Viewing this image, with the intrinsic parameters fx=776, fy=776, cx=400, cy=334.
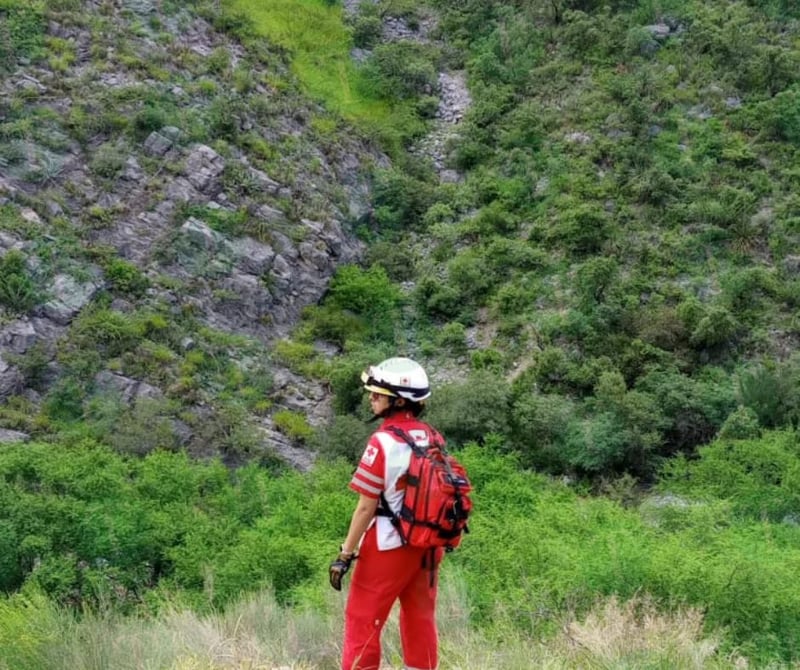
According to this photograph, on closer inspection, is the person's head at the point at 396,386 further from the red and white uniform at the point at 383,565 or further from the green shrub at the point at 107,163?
the green shrub at the point at 107,163

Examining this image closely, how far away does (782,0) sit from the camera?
24484mm

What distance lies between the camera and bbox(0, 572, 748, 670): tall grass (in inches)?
160

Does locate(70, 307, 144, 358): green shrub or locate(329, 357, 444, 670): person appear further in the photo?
locate(70, 307, 144, 358): green shrub

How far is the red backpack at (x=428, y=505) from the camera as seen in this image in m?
3.57

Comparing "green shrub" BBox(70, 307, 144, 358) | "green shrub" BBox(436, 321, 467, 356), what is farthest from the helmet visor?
"green shrub" BBox(436, 321, 467, 356)

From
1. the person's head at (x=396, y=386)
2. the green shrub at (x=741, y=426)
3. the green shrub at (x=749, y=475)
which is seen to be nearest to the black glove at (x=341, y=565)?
the person's head at (x=396, y=386)

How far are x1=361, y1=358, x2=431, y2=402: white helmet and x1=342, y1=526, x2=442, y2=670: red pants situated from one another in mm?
667

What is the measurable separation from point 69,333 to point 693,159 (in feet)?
53.2

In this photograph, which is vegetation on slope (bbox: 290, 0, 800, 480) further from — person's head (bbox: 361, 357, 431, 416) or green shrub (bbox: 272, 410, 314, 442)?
person's head (bbox: 361, 357, 431, 416)

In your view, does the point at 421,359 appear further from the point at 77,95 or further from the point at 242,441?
the point at 77,95

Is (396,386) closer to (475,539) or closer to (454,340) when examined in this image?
(475,539)

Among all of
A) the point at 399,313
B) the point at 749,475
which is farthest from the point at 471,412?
the point at 399,313

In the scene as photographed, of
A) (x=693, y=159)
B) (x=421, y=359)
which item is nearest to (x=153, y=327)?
(x=421, y=359)

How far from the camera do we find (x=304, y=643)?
4.98 m
